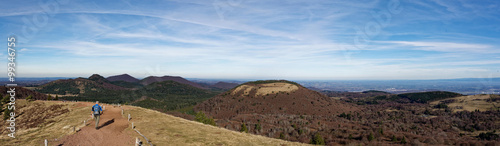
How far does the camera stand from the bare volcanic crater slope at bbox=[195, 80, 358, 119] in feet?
316

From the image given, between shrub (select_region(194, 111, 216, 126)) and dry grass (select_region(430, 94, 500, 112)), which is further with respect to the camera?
dry grass (select_region(430, 94, 500, 112))

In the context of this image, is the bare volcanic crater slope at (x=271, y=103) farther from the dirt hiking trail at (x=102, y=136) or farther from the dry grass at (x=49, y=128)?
the dirt hiking trail at (x=102, y=136)

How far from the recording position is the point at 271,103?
4055 inches

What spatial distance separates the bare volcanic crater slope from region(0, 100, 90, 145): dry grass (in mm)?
61668

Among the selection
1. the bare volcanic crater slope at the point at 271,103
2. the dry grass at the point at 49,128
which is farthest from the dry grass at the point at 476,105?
the dry grass at the point at 49,128

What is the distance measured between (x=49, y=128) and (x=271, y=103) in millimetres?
85265

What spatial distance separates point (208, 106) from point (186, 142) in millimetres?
95752

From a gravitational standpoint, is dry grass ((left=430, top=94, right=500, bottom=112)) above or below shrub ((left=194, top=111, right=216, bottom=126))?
below

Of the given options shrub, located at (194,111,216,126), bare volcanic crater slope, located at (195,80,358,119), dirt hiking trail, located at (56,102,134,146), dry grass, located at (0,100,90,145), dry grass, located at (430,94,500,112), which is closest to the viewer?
dirt hiking trail, located at (56,102,134,146)

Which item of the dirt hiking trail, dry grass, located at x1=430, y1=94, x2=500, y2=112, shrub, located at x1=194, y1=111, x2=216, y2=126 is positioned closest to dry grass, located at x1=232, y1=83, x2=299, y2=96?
shrub, located at x1=194, y1=111, x2=216, y2=126

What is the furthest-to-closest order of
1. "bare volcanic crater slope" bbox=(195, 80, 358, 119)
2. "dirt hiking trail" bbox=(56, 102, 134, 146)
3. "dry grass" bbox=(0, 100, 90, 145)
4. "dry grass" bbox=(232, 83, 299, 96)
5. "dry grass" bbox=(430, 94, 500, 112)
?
"dry grass" bbox=(232, 83, 299, 96), "bare volcanic crater slope" bbox=(195, 80, 358, 119), "dry grass" bbox=(430, 94, 500, 112), "dry grass" bbox=(0, 100, 90, 145), "dirt hiking trail" bbox=(56, 102, 134, 146)

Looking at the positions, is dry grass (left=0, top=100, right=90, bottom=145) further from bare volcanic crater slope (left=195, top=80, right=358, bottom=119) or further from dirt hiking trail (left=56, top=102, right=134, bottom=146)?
bare volcanic crater slope (left=195, top=80, right=358, bottom=119)

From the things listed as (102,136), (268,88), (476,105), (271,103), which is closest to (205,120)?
(102,136)

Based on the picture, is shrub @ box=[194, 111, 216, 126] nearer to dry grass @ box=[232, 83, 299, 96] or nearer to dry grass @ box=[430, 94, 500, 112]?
dry grass @ box=[232, 83, 299, 96]
